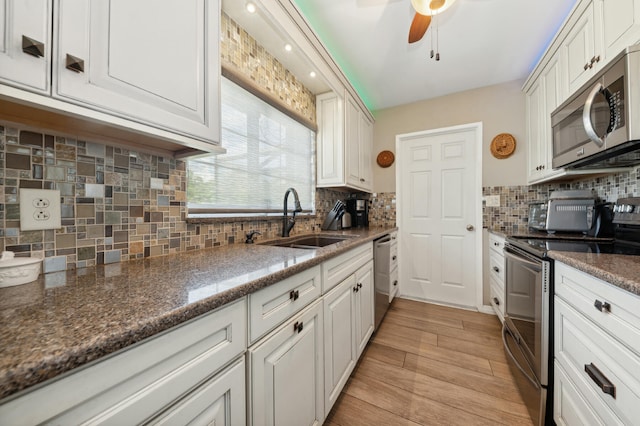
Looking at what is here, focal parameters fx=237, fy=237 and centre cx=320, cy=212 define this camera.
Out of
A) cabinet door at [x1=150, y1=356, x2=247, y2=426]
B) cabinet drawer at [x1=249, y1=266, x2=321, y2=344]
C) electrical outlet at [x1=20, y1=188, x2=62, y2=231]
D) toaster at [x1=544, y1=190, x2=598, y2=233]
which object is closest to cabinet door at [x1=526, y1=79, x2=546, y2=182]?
toaster at [x1=544, y1=190, x2=598, y2=233]

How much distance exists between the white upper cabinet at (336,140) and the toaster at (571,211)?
64.8 inches

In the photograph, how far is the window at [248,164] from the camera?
4.57 feet

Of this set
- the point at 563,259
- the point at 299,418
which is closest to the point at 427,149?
the point at 563,259

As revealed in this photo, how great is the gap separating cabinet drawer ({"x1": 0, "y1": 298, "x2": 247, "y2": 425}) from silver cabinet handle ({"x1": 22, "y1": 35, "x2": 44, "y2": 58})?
2.28ft

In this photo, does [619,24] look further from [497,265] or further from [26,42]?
[26,42]

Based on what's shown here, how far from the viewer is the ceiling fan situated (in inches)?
56.4

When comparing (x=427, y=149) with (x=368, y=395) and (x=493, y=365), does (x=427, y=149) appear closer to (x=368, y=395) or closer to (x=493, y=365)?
(x=493, y=365)

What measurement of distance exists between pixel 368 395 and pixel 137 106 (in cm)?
179

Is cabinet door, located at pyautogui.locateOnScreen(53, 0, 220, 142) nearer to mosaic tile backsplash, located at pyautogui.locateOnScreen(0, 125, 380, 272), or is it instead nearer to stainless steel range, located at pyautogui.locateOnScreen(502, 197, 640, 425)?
mosaic tile backsplash, located at pyautogui.locateOnScreen(0, 125, 380, 272)

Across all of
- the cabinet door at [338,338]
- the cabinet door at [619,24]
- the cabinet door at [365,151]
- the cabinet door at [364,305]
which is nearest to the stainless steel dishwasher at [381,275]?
the cabinet door at [364,305]

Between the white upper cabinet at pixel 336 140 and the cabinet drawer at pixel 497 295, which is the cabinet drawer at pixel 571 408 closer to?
the cabinet drawer at pixel 497 295

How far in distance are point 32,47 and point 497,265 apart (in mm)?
2944

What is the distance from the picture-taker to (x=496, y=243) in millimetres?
2230

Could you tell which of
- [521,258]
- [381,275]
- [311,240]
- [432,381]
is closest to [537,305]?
[521,258]
